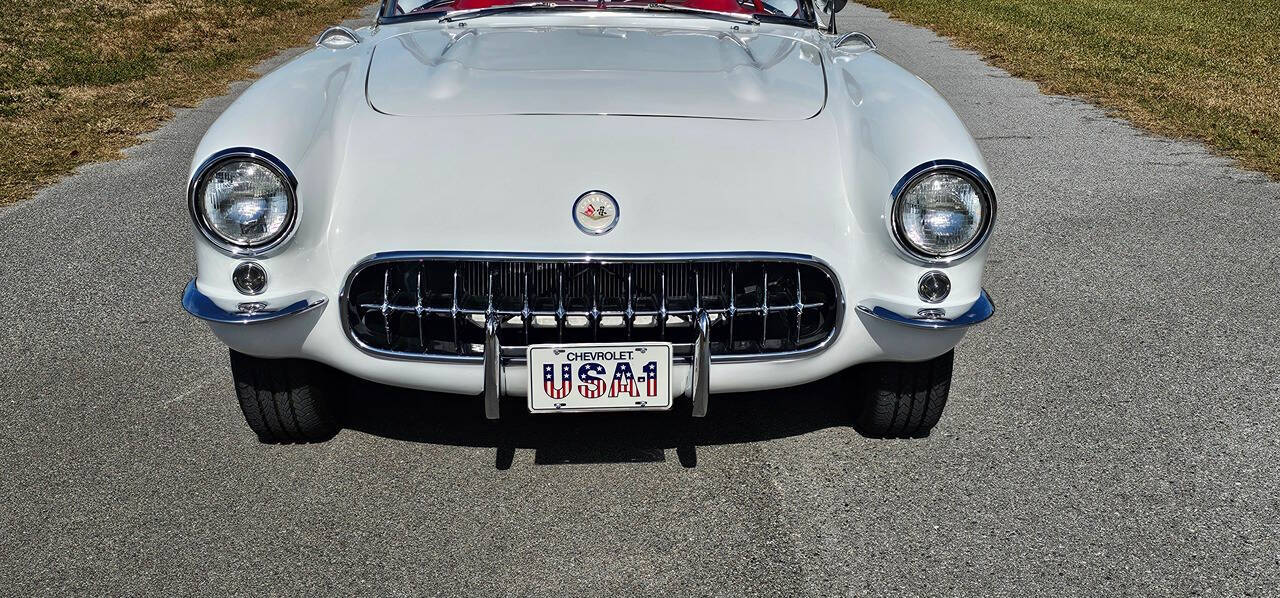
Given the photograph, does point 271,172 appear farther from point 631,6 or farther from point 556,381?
point 631,6

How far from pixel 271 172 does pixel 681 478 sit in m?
1.26

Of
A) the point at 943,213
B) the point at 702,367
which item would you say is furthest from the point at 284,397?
the point at 943,213

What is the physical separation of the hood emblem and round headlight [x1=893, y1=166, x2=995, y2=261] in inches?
25.9

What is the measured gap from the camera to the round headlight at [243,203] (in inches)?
116

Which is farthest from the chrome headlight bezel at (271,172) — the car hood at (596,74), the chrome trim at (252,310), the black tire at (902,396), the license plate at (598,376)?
the black tire at (902,396)

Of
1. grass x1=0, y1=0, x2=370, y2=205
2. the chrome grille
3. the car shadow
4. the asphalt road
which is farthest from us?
grass x1=0, y1=0, x2=370, y2=205

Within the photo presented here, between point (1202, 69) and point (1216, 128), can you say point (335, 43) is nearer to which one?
point (1216, 128)

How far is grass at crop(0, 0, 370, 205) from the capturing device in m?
8.02

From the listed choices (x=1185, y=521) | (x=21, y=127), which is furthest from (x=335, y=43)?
(x=21, y=127)

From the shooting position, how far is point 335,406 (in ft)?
11.4

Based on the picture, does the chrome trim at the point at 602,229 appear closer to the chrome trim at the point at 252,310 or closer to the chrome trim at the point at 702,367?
the chrome trim at the point at 702,367

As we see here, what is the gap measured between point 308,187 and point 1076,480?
6.71ft

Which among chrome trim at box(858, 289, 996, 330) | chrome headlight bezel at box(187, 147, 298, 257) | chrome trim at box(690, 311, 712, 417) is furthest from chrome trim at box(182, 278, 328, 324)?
chrome trim at box(858, 289, 996, 330)

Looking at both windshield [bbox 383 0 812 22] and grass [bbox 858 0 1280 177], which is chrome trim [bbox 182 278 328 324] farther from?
grass [bbox 858 0 1280 177]
